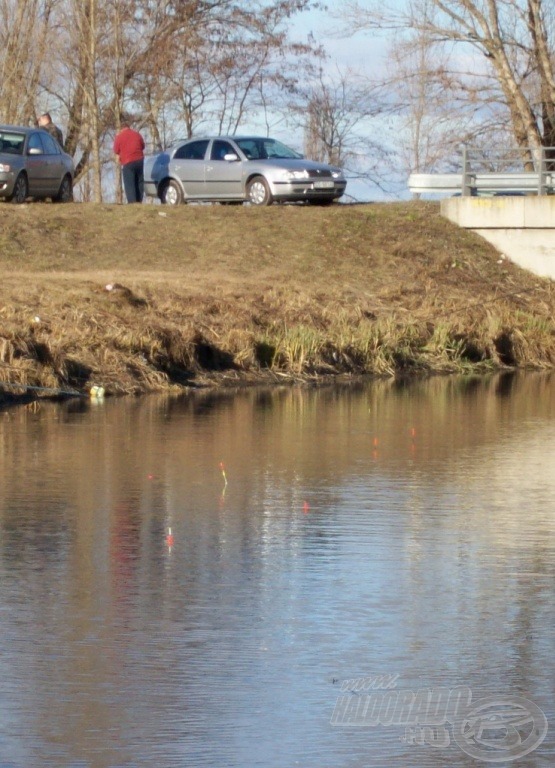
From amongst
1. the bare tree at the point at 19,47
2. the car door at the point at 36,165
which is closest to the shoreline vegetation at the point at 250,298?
the car door at the point at 36,165

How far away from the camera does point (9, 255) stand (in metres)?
24.0

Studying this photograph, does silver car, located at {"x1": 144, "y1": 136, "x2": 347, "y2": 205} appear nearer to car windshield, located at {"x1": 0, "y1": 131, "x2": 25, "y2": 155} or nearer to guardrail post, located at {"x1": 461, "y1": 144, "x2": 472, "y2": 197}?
guardrail post, located at {"x1": 461, "y1": 144, "x2": 472, "y2": 197}

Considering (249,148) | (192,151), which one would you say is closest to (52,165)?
(192,151)

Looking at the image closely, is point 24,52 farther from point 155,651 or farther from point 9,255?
point 155,651

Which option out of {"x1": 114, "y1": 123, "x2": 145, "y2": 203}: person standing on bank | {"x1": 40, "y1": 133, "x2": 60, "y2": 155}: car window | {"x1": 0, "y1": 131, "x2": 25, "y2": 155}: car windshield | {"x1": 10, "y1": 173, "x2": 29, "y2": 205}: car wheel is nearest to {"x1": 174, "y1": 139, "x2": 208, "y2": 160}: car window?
{"x1": 114, "y1": 123, "x2": 145, "y2": 203}: person standing on bank

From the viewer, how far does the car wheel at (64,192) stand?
29.1 metres

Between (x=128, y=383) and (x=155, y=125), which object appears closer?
(x=128, y=383)

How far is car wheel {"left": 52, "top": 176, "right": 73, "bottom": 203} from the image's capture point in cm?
2914

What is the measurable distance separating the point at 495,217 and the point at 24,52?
19929 mm

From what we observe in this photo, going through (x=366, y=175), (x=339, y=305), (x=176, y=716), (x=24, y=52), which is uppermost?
(x=24, y=52)

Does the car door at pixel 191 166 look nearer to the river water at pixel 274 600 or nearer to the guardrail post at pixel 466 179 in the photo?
the guardrail post at pixel 466 179

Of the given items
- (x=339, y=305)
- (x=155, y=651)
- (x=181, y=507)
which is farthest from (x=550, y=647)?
(x=339, y=305)

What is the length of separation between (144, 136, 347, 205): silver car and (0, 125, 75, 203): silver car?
2.27 metres

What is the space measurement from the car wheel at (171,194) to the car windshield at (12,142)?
3784 mm
